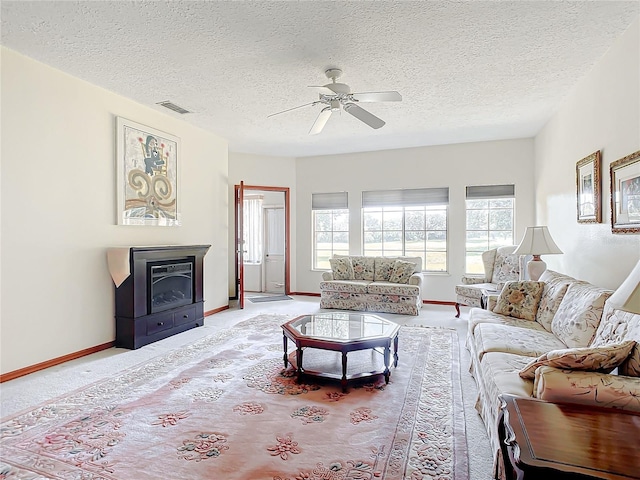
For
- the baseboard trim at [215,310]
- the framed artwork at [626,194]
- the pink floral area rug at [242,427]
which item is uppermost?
the framed artwork at [626,194]

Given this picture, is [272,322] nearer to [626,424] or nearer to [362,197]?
[362,197]

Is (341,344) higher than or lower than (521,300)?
lower

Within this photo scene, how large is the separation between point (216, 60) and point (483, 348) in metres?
3.21

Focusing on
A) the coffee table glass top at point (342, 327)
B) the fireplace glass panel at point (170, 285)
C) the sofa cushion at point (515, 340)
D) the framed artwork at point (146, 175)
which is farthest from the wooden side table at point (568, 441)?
the framed artwork at point (146, 175)

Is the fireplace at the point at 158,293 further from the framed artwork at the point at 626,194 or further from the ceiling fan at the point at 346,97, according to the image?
the framed artwork at the point at 626,194

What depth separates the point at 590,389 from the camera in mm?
1514

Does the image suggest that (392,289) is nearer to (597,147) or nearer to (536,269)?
(536,269)

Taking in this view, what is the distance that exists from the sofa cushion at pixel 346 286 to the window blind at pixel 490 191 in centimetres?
243

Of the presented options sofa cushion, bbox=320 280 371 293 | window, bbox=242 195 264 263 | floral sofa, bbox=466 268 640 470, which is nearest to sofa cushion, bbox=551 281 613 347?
floral sofa, bbox=466 268 640 470

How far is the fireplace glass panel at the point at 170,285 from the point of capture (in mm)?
4336

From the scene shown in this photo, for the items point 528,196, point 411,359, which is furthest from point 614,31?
point 528,196

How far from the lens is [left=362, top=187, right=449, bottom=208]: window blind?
21.7 feet

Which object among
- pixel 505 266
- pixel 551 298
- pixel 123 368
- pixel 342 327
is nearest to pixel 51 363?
pixel 123 368

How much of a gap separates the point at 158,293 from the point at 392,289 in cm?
332
